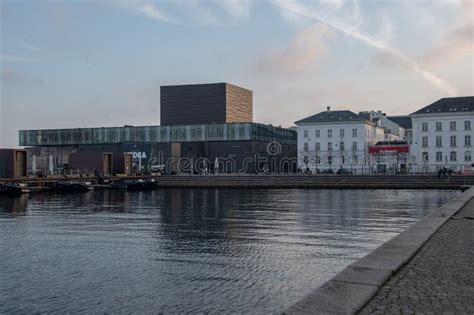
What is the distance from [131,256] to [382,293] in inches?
356

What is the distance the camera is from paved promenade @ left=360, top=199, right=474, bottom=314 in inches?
311

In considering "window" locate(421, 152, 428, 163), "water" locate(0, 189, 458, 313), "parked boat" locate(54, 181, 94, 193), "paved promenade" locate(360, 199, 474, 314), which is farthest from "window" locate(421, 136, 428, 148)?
"paved promenade" locate(360, 199, 474, 314)

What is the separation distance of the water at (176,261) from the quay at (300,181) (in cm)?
4268

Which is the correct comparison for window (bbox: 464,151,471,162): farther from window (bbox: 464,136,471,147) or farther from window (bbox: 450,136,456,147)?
window (bbox: 450,136,456,147)

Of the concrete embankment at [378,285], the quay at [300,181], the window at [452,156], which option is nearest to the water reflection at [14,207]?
the quay at [300,181]

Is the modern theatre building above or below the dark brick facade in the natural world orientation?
below

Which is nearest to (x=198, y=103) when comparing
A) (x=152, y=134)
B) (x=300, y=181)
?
(x=152, y=134)

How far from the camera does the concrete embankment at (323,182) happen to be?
222 ft

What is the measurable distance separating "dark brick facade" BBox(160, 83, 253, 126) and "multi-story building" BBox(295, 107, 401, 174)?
68.4 meters

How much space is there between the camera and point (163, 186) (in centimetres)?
8238

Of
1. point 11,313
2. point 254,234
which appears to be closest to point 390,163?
point 254,234

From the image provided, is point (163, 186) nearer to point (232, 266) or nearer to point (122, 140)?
point (122, 140)

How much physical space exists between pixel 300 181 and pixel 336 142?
26.3 meters

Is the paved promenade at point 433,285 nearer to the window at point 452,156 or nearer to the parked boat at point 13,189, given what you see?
the parked boat at point 13,189
